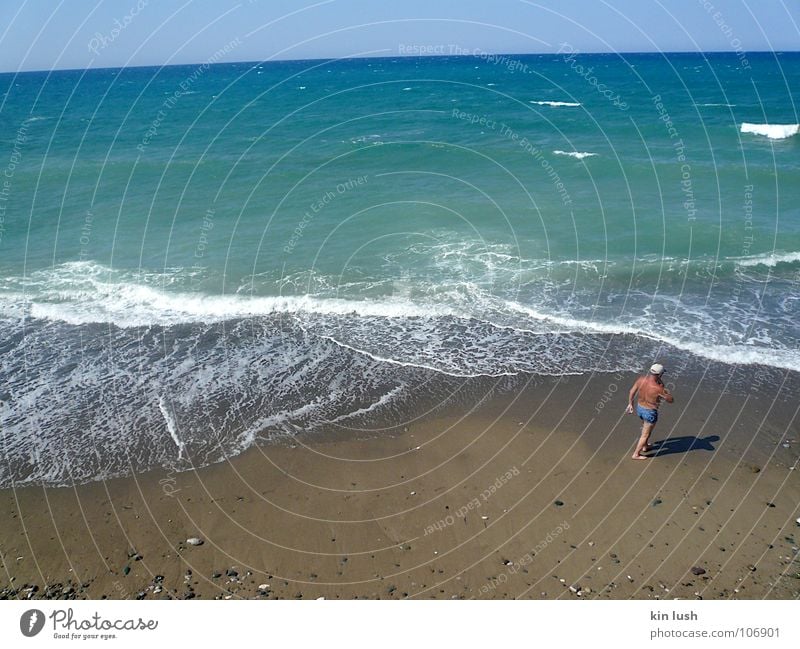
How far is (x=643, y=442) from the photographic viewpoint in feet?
39.7

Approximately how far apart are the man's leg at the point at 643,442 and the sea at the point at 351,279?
3738 millimetres

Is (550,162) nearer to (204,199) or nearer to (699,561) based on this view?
(204,199)

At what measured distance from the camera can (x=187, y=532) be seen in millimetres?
10812

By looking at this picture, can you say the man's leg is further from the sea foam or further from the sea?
the sea foam

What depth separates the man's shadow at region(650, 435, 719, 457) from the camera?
41.0ft

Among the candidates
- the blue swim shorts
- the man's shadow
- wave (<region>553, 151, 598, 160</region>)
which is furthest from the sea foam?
the blue swim shorts

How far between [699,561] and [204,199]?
3101 cm

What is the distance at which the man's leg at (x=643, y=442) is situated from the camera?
11875 mm

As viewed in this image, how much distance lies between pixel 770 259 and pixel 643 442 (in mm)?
15107

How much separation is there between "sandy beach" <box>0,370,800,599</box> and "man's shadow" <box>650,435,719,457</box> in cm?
4

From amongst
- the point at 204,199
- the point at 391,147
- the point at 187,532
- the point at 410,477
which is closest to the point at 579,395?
the point at 410,477

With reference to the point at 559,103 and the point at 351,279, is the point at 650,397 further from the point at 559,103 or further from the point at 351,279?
the point at 559,103

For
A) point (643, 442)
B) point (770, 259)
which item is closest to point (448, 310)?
point (643, 442)

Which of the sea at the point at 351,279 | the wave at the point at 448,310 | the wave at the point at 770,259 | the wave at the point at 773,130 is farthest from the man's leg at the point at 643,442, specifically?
the wave at the point at 773,130
